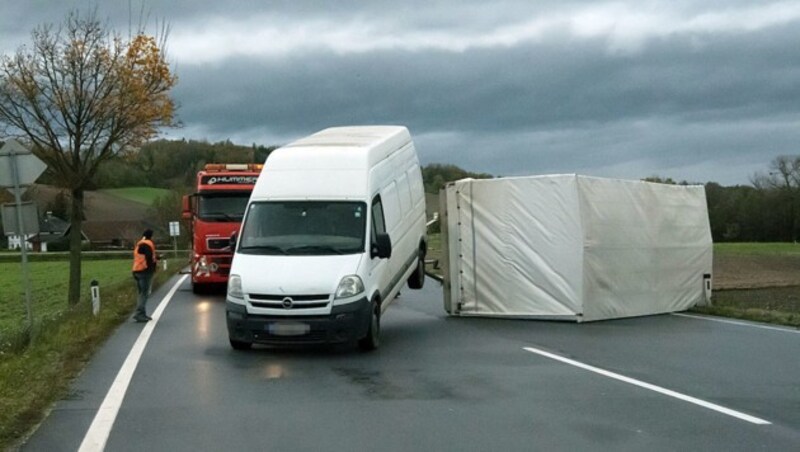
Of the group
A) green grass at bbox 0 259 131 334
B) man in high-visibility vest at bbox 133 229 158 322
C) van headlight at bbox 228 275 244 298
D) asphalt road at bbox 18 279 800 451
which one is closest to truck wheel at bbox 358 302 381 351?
asphalt road at bbox 18 279 800 451

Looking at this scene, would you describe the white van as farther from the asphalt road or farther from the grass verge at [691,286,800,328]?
the grass verge at [691,286,800,328]

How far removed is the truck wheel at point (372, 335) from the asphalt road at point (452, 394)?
9.8 inches

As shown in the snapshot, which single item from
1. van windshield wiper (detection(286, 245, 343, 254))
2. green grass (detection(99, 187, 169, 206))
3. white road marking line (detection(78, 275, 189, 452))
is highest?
green grass (detection(99, 187, 169, 206))

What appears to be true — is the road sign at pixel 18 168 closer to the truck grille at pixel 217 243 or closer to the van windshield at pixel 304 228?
the van windshield at pixel 304 228

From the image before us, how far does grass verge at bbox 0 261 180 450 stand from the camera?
27.1ft

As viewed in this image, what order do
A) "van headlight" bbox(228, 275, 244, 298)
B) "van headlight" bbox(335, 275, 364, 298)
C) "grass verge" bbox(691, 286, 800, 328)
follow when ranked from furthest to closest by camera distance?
"grass verge" bbox(691, 286, 800, 328) → "van headlight" bbox(228, 275, 244, 298) → "van headlight" bbox(335, 275, 364, 298)

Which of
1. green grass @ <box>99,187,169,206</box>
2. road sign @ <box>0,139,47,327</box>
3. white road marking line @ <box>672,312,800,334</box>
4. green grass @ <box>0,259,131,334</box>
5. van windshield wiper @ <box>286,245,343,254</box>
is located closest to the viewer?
van windshield wiper @ <box>286,245,343,254</box>

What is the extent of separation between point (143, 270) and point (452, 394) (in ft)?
29.9

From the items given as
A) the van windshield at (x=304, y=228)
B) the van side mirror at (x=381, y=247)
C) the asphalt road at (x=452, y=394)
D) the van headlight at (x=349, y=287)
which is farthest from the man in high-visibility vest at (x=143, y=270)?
the van headlight at (x=349, y=287)

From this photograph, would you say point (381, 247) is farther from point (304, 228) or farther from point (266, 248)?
point (266, 248)

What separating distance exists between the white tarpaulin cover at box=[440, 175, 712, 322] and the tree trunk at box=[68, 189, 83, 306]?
14.5 meters

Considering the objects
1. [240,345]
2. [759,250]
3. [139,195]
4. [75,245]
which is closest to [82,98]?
[75,245]

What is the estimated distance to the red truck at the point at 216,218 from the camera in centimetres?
2283

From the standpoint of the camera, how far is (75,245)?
28.2m
